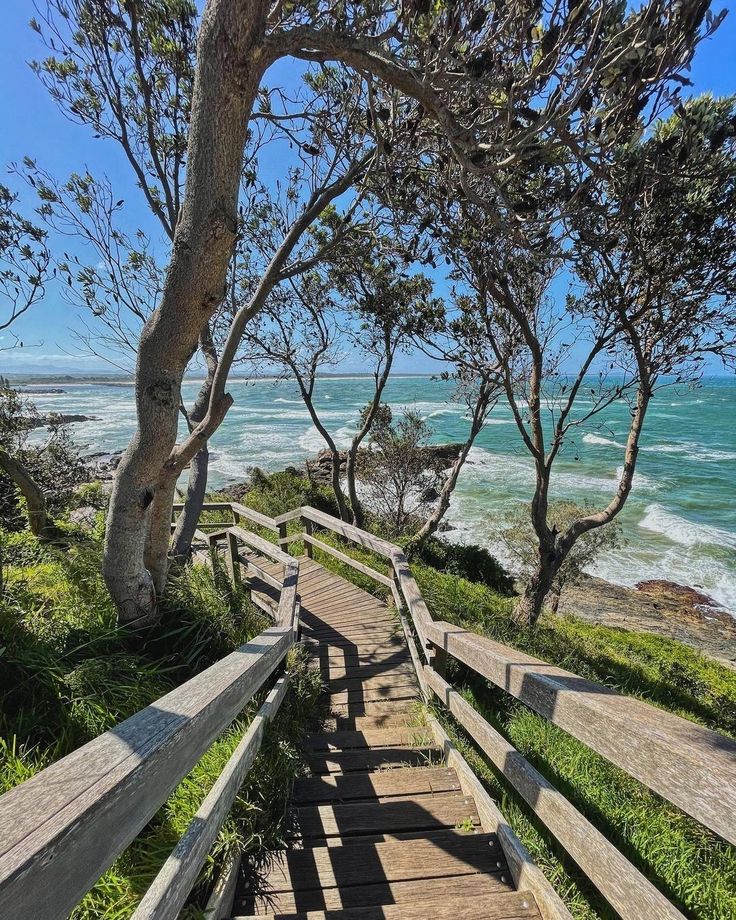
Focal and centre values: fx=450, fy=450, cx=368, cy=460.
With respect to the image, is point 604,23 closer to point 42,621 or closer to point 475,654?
point 475,654

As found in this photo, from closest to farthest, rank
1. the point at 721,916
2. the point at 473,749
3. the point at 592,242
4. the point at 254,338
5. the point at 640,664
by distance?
the point at 721,916 → the point at 473,749 → the point at 592,242 → the point at 640,664 → the point at 254,338

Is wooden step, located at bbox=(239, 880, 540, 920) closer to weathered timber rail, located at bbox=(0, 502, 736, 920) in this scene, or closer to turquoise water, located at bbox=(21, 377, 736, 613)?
weathered timber rail, located at bbox=(0, 502, 736, 920)

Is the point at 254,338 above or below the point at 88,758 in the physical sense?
above

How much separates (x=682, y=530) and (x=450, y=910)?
2173 cm

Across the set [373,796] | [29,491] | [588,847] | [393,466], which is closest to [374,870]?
[373,796]

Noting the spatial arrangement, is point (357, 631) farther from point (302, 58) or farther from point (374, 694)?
point (302, 58)

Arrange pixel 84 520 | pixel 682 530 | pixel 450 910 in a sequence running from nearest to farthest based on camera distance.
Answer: pixel 450 910 → pixel 84 520 → pixel 682 530

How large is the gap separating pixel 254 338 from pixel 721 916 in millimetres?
9576

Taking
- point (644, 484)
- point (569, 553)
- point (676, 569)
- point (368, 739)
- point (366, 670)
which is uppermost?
point (368, 739)

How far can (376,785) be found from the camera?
8.24 ft

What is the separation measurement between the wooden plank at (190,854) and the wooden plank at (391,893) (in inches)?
19.3

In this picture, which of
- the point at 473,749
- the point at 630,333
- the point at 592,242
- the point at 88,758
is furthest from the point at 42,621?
the point at 630,333

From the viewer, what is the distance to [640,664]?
8.12 metres

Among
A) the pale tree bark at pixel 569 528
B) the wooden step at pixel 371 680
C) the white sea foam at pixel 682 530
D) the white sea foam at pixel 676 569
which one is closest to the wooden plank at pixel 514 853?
the wooden step at pixel 371 680
